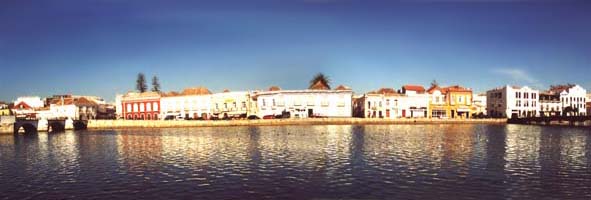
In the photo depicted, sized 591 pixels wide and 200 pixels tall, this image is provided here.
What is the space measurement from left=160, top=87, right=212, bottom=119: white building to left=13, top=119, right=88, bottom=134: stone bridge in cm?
2258

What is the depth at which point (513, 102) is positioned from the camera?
362ft

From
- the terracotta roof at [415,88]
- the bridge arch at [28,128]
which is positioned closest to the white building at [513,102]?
the terracotta roof at [415,88]

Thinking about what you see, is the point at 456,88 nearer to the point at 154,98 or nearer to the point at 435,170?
the point at 154,98

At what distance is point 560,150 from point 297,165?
71.5ft

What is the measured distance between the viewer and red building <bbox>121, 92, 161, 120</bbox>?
111938 millimetres

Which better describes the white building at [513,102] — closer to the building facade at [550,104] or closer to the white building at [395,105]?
the building facade at [550,104]

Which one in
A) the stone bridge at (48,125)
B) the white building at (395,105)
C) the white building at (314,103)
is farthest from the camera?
the white building at (395,105)

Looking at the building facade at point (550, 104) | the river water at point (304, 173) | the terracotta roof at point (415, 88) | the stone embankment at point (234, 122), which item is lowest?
the river water at point (304, 173)

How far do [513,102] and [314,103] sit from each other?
46.8 m

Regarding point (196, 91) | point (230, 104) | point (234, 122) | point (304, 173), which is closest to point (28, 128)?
point (234, 122)

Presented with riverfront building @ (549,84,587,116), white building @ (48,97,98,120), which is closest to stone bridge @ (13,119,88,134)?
white building @ (48,97,98,120)

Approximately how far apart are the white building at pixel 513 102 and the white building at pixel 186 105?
67.2m

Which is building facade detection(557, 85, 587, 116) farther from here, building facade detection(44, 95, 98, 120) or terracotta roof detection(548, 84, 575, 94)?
building facade detection(44, 95, 98, 120)

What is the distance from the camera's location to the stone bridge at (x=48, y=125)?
247 ft
